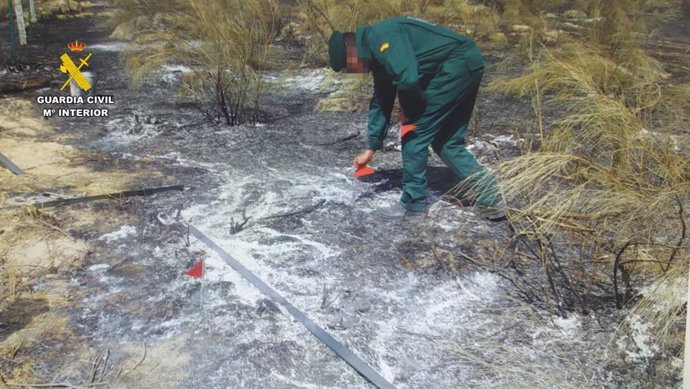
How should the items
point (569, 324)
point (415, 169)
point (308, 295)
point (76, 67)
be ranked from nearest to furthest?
1. point (569, 324)
2. point (308, 295)
3. point (415, 169)
4. point (76, 67)

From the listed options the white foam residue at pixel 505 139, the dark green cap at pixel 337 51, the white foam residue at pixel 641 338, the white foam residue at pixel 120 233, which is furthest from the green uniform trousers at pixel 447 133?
the white foam residue at pixel 120 233

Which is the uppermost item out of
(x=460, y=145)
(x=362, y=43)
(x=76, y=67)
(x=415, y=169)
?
(x=362, y=43)

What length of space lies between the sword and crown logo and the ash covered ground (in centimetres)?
194

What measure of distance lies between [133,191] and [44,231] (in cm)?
55

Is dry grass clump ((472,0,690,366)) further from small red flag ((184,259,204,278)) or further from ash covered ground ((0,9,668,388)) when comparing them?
small red flag ((184,259,204,278))

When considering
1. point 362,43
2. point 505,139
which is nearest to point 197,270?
point 362,43

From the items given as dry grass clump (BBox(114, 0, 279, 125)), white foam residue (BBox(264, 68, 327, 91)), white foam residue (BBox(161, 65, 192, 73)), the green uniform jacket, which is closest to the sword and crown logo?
dry grass clump (BBox(114, 0, 279, 125))

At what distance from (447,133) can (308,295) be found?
1.19 meters

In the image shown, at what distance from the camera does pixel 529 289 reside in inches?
95.9

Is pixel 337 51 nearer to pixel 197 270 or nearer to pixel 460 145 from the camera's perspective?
pixel 460 145

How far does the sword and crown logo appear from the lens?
5358mm

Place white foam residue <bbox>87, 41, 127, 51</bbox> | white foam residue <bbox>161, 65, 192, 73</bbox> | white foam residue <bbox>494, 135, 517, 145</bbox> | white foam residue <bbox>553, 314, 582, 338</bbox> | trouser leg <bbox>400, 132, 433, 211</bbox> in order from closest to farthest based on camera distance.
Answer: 1. white foam residue <bbox>553, 314, 582, 338</bbox>
2. trouser leg <bbox>400, 132, 433, 211</bbox>
3. white foam residue <bbox>494, 135, 517, 145</bbox>
4. white foam residue <bbox>161, 65, 192, 73</bbox>
5. white foam residue <bbox>87, 41, 127, 51</bbox>

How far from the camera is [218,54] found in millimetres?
4328

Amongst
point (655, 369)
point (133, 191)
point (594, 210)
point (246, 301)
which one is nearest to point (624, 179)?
point (594, 210)
